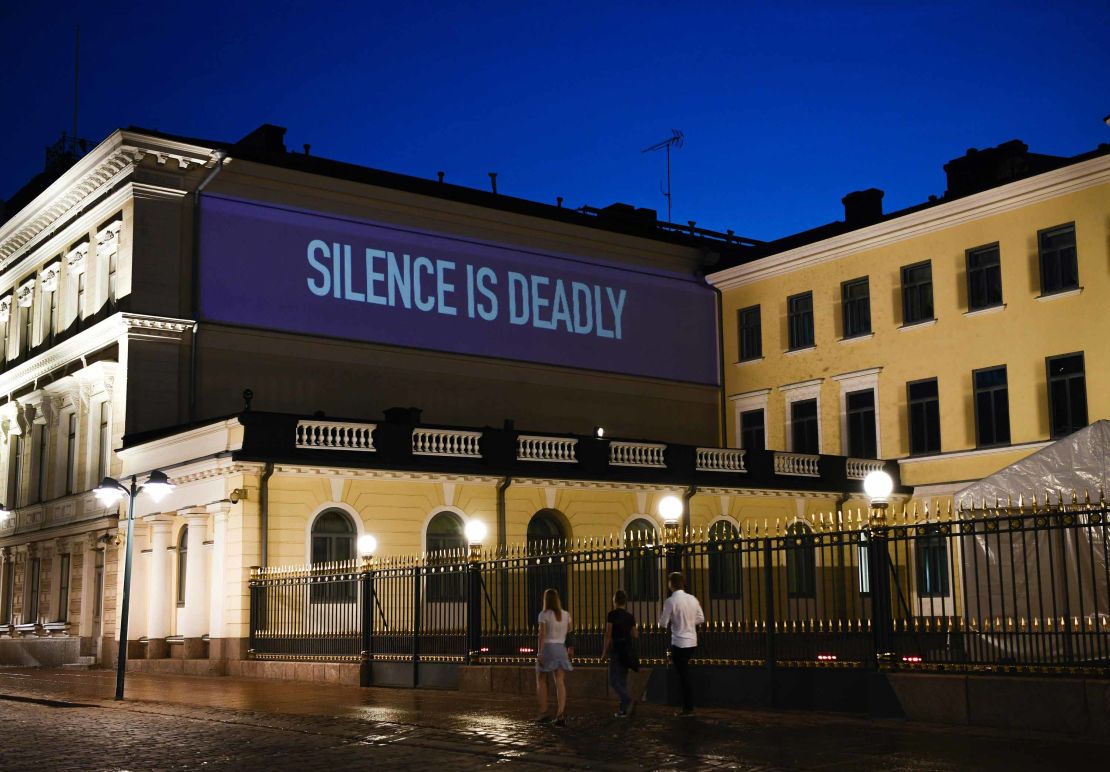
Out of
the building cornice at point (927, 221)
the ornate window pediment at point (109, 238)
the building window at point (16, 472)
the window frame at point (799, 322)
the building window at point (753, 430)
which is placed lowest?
the building window at point (16, 472)

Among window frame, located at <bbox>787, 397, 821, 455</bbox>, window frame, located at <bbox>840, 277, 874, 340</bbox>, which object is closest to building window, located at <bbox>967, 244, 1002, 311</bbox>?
window frame, located at <bbox>840, 277, 874, 340</bbox>

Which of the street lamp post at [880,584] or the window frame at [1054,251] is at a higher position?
the window frame at [1054,251]

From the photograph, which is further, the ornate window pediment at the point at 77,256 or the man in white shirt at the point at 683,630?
the ornate window pediment at the point at 77,256

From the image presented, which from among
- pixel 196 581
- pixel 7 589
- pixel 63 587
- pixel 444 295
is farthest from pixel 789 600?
pixel 7 589

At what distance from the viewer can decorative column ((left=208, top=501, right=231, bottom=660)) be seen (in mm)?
32000

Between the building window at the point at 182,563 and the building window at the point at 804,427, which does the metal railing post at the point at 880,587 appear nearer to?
the building window at the point at 182,563

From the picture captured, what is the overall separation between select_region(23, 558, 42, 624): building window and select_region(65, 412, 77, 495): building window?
3532 millimetres

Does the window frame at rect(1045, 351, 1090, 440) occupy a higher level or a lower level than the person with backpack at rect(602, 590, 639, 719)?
higher

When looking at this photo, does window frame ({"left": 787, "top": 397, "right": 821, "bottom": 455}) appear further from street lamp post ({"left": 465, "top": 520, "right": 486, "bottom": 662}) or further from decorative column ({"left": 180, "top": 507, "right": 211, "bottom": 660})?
street lamp post ({"left": 465, "top": 520, "right": 486, "bottom": 662})

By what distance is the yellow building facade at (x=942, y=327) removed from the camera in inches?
1544

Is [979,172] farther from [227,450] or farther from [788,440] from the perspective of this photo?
[227,450]

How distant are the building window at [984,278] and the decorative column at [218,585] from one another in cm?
2267

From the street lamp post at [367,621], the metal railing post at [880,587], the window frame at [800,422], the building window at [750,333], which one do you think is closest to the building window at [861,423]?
the window frame at [800,422]

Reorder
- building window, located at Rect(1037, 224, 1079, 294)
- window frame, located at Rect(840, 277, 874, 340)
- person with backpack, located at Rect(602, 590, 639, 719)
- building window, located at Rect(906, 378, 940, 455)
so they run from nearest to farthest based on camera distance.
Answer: person with backpack, located at Rect(602, 590, 639, 719) < building window, located at Rect(1037, 224, 1079, 294) < building window, located at Rect(906, 378, 940, 455) < window frame, located at Rect(840, 277, 874, 340)
